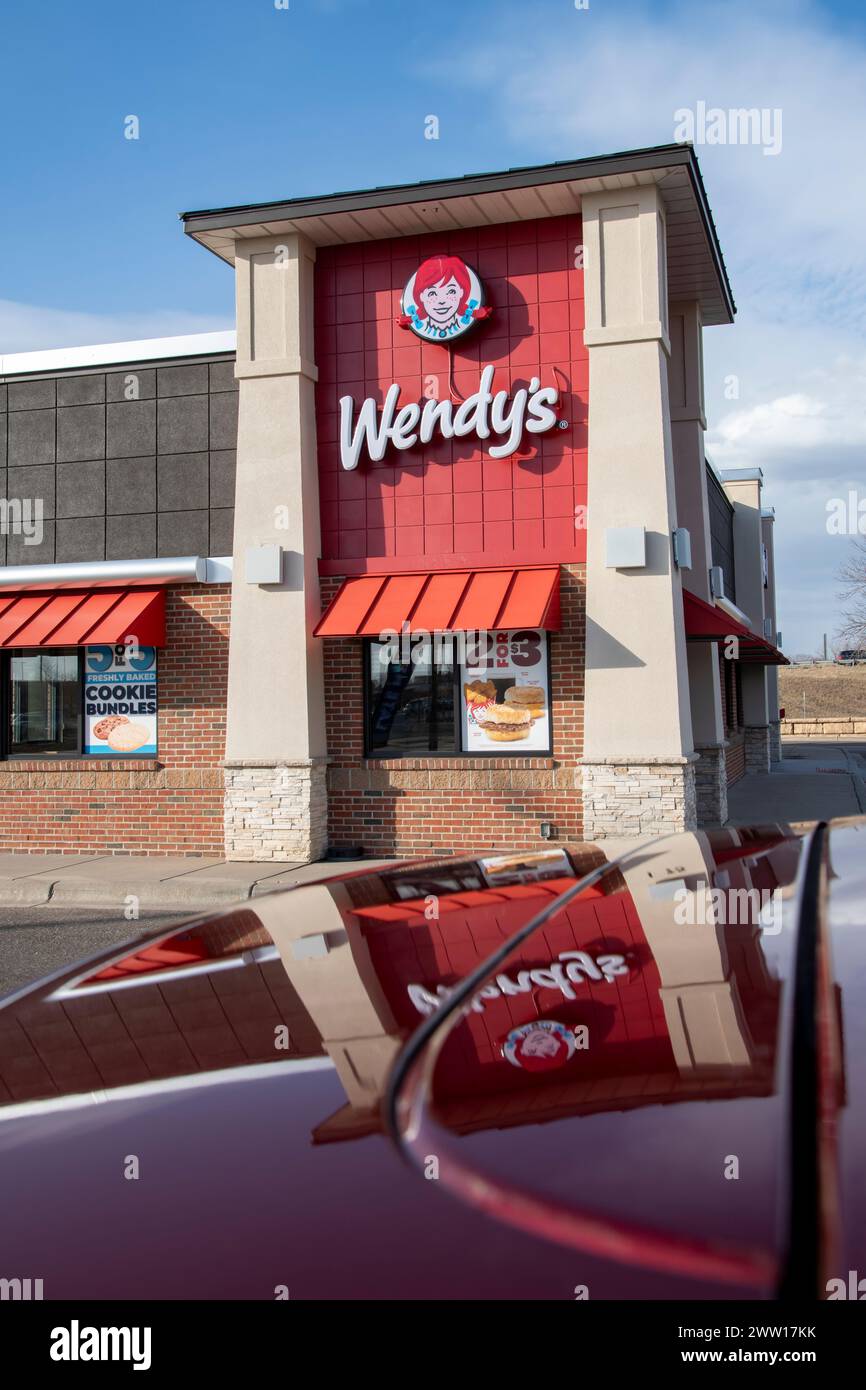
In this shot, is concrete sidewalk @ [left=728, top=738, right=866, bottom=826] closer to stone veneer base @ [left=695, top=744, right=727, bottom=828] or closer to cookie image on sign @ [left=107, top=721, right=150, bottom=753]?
stone veneer base @ [left=695, top=744, right=727, bottom=828]

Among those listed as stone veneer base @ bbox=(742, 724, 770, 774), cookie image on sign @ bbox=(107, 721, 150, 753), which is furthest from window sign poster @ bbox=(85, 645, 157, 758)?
stone veneer base @ bbox=(742, 724, 770, 774)

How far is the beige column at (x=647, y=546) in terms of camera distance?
11414mm

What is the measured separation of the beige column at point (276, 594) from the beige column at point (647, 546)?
321cm

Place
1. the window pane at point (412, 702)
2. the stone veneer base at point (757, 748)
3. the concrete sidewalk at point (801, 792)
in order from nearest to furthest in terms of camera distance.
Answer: the window pane at point (412, 702) < the concrete sidewalk at point (801, 792) < the stone veneer base at point (757, 748)

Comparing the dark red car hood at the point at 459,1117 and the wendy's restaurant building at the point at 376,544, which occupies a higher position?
the wendy's restaurant building at the point at 376,544

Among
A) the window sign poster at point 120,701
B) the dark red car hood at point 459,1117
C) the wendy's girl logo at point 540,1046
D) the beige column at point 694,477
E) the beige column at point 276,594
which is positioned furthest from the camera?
the beige column at point 694,477

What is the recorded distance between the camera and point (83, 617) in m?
12.6

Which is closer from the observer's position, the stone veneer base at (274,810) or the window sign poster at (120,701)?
the stone veneer base at (274,810)

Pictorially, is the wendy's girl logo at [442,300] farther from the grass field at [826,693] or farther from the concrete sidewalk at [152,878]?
the grass field at [826,693]

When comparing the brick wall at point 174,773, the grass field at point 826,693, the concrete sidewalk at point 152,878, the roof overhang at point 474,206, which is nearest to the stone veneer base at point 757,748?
A: the concrete sidewalk at point 152,878

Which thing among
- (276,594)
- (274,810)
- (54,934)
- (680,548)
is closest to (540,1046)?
(54,934)

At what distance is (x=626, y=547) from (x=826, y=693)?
219 ft

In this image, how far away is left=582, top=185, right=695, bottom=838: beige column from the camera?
1141 cm
